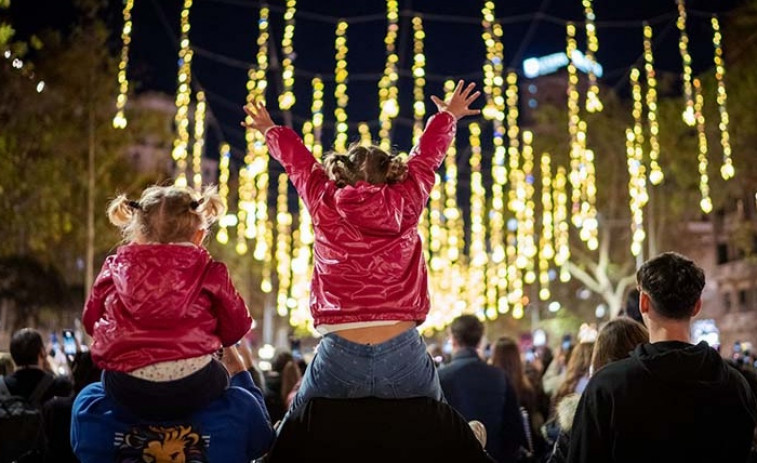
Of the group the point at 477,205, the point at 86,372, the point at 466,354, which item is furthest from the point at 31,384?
the point at 477,205

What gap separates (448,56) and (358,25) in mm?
2943

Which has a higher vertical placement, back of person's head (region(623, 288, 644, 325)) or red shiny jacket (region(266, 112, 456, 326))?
red shiny jacket (region(266, 112, 456, 326))

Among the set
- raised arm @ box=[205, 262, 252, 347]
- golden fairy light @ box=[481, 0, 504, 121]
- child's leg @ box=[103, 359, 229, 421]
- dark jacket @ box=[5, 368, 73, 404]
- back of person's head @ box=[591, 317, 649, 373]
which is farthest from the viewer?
golden fairy light @ box=[481, 0, 504, 121]

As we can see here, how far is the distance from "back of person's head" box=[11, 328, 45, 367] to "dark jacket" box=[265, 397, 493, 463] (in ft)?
12.0

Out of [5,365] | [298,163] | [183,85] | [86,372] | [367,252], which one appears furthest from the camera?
[183,85]

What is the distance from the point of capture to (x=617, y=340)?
492cm

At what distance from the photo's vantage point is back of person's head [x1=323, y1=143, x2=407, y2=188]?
4.12 metres

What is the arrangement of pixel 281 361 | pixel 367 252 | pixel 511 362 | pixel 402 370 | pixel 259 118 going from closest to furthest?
pixel 402 370, pixel 367 252, pixel 259 118, pixel 511 362, pixel 281 361

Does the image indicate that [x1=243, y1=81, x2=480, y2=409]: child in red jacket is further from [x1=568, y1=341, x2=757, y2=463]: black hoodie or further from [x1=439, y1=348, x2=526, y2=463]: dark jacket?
[x1=439, y1=348, x2=526, y2=463]: dark jacket

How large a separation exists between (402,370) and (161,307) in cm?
99

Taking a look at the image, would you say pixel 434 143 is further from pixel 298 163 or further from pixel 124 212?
pixel 124 212

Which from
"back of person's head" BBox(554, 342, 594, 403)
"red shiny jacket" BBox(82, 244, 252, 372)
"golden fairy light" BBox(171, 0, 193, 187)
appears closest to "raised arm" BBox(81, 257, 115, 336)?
"red shiny jacket" BBox(82, 244, 252, 372)

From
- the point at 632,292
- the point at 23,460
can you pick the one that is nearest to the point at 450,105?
the point at 632,292

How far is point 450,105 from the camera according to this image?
4500 millimetres
